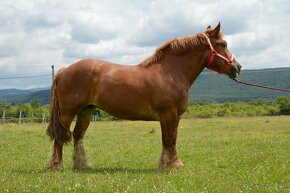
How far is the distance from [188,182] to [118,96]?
3.07m

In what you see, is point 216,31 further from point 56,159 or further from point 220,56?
point 56,159

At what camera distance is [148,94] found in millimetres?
10125

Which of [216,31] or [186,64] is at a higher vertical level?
[216,31]

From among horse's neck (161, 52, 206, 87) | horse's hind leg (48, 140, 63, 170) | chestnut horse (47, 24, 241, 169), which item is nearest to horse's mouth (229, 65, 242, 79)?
chestnut horse (47, 24, 241, 169)

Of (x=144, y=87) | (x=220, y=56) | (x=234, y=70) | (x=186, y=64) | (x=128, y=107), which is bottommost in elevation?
(x=128, y=107)

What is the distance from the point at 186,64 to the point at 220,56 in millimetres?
912

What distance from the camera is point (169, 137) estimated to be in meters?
10.2

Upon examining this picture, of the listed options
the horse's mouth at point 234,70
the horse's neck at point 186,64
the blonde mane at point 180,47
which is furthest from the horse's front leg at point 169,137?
the horse's mouth at point 234,70

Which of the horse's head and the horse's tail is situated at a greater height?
the horse's head

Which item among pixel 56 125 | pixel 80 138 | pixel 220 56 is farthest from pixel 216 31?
pixel 56 125

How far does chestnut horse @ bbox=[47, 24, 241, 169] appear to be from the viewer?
10141 mm

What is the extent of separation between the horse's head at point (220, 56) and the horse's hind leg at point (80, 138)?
349cm

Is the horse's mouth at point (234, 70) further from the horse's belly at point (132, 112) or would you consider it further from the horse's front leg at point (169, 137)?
the horse's belly at point (132, 112)

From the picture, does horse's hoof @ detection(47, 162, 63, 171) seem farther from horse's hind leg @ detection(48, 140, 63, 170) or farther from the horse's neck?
the horse's neck
